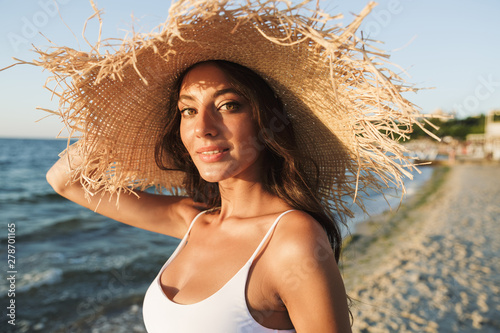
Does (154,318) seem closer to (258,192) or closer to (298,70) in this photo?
(258,192)

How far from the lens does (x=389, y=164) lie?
1550 millimetres

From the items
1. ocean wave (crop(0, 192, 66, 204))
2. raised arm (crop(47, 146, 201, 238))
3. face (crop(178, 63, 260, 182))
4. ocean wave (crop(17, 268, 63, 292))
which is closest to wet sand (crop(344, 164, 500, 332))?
raised arm (crop(47, 146, 201, 238))

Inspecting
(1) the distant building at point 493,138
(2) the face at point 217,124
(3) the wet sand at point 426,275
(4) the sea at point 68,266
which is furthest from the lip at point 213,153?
(1) the distant building at point 493,138

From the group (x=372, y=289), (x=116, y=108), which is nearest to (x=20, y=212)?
(x=372, y=289)

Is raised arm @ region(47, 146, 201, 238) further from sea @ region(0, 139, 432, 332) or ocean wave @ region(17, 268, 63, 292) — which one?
ocean wave @ region(17, 268, 63, 292)

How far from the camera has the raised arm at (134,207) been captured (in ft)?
6.98

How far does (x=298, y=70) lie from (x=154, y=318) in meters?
1.27

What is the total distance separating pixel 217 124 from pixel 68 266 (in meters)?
6.71

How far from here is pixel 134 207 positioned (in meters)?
2.15

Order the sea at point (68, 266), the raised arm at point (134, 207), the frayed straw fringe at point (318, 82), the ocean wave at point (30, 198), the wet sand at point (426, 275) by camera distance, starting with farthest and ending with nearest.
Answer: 1. the ocean wave at point (30, 198)
2. the sea at point (68, 266)
3. the wet sand at point (426, 275)
4. the raised arm at point (134, 207)
5. the frayed straw fringe at point (318, 82)

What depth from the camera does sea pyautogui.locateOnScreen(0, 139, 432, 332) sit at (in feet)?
17.0

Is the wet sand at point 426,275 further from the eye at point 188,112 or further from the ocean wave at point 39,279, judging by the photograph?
the ocean wave at point 39,279

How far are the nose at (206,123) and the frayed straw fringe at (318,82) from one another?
0.28 meters

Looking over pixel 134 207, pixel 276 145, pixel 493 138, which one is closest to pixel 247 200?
pixel 276 145
